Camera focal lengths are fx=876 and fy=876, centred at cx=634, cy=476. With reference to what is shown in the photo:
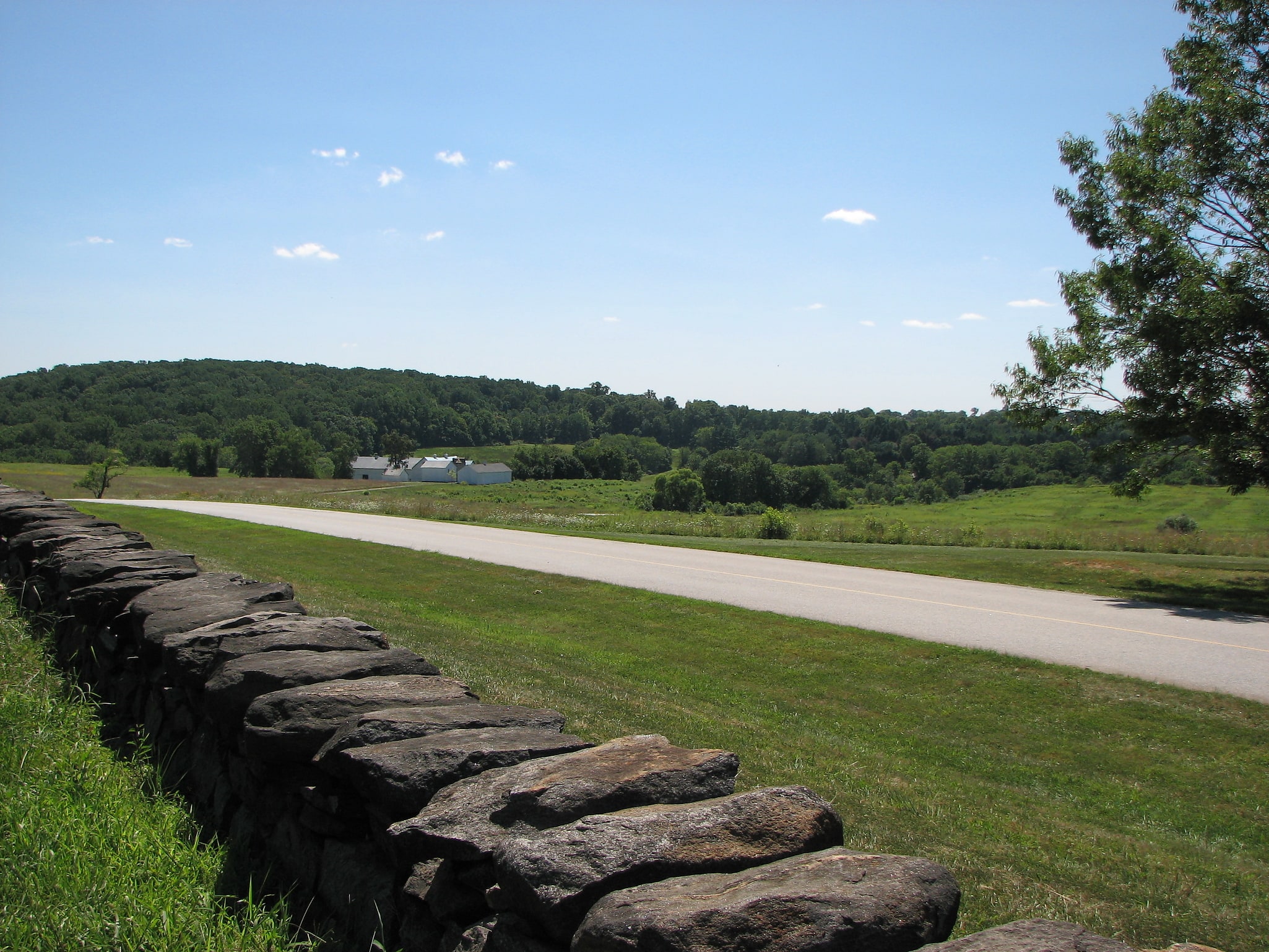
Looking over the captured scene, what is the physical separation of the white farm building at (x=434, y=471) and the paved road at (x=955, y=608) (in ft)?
377

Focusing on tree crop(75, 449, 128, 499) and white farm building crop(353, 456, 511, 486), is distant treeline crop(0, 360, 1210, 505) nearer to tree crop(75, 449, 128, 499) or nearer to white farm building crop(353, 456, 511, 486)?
white farm building crop(353, 456, 511, 486)

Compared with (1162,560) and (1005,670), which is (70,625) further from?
(1162,560)

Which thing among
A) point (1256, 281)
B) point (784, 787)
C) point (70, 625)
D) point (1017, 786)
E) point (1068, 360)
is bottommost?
point (1017, 786)

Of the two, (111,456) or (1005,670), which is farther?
(111,456)

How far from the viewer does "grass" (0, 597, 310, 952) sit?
3.36 meters

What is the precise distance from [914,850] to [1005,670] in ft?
19.2

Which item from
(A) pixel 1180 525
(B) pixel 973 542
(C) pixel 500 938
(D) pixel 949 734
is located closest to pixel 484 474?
(A) pixel 1180 525

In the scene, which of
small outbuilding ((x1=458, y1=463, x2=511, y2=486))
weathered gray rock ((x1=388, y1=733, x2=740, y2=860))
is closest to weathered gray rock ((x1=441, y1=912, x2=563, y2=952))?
weathered gray rock ((x1=388, y1=733, x2=740, y2=860))

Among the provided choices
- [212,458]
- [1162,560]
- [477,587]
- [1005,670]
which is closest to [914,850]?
[1005,670]

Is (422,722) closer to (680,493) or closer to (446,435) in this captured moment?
(680,493)

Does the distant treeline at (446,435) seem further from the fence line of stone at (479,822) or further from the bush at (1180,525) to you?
the fence line of stone at (479,822)

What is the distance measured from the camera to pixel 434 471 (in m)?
142

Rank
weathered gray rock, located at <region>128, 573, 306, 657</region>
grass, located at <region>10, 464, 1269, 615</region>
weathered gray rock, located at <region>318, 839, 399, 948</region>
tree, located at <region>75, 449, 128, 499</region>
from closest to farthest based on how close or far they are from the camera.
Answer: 1. weathered gray rock, located at <region>318, 839, 399, 948</region>
2. weathered gray rock, located at <region>128, 573, 306, 657</region>
3. grass, located at <region>10, 464, 1269, 615</region>
4. tree, located at <region>75, 449, 128, 499</region>

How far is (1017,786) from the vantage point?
20.3 feet
